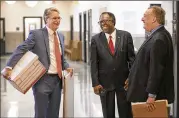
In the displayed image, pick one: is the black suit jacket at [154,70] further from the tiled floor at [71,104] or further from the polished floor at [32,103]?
the polished floor at [32,103]

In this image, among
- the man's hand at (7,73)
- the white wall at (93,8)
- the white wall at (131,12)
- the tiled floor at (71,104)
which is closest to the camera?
the man's hand at (7,73)

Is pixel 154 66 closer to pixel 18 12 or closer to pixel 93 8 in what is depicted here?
pixel 93 8

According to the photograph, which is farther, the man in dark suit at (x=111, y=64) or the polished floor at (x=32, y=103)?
the polished floor at (x=32, y=103)

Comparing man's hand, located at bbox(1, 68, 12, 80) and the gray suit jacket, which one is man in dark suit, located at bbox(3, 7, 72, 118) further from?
man's hand, located at bbox(1, 68, 12, 80)

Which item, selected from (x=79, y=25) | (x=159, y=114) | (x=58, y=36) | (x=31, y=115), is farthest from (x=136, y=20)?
(x=79, y=25)

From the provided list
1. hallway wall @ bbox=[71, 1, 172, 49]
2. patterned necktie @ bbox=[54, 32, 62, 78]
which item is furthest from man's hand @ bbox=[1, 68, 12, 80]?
hallway wall @ bbox=[71, 1, 172, 49]

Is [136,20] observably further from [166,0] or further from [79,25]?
[79,25]

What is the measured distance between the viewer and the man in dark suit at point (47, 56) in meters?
3.72

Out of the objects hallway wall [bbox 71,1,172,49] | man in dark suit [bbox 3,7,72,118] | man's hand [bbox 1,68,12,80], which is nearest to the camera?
man's hand [bbox 1,68,12,80]

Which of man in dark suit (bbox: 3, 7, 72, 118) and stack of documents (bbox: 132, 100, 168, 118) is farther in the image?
man in dark suit (bbox: 3, 7, 72, 118)

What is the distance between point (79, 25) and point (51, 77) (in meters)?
13.1

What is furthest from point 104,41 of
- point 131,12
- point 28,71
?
point 131,12

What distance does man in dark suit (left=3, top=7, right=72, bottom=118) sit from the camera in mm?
3719

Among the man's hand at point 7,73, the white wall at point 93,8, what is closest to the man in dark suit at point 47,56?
the man's hand at point 7,73
